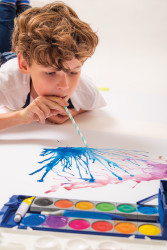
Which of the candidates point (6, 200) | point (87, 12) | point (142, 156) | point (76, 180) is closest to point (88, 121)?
point (142, 156)

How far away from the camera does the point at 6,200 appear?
2.28ft

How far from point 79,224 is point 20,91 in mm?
759

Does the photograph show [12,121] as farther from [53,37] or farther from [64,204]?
[64,204]

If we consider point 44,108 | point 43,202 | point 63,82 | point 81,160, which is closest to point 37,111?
point 44,108

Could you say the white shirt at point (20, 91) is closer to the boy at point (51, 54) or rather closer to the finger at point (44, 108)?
the boy at point (51, 54)

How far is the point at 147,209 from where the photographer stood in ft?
2.10

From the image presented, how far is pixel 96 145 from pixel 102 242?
0.48 m

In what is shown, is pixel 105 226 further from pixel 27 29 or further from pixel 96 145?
pixel 27 29

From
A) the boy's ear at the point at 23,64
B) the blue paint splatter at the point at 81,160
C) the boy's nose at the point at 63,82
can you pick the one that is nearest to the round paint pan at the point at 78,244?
Answer: the blue paint splatter at the point at 81,160

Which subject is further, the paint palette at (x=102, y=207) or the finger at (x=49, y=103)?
the finger at (x=49, y=103)

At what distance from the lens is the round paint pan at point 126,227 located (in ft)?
1.90

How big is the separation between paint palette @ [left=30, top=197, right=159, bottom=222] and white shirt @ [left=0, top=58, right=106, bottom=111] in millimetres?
655

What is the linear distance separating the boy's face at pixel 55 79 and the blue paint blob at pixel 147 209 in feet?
1.52

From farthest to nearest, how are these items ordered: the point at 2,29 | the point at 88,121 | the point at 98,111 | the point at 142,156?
the point at 2,29, the point at 98,111, the point at 88,121, the point at 142,156
